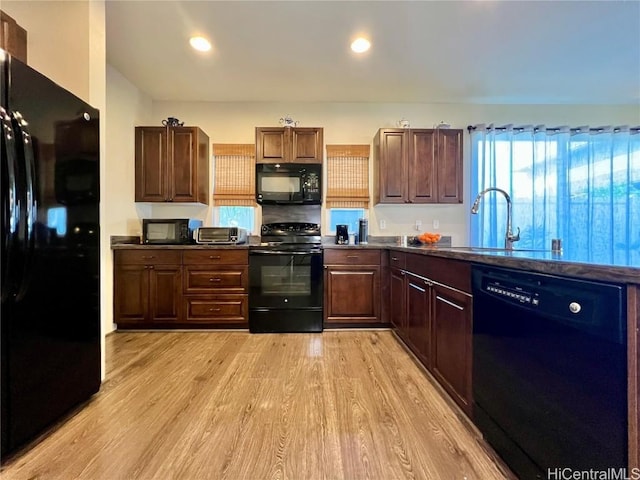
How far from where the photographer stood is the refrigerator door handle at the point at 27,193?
1286mm

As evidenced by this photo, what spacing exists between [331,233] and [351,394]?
2.19 m

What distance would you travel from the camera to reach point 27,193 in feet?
4.26

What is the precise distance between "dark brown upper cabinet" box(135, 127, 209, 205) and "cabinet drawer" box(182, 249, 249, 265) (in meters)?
0.68

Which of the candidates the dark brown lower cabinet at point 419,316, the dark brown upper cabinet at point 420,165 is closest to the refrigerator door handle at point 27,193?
the dark brown lower cabinet at point 419,316

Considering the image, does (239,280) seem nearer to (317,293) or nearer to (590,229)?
(317,293)

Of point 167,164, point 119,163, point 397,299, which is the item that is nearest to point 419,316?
point 397,299

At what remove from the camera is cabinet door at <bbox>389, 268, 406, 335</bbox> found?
8.88 ft

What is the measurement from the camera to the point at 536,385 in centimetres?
107

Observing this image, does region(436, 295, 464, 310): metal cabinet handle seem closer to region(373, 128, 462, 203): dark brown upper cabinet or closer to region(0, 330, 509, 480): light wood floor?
region(0, 330, 509, 480): light wood floor

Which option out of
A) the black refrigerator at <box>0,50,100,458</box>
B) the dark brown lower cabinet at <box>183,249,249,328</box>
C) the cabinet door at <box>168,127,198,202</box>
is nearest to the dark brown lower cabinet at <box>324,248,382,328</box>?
the dark brown lower cabinet at <box>183,249,249,328</box>

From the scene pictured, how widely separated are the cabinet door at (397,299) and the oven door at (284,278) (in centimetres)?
72

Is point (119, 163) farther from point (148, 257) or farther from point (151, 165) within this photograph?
point (148, 257)

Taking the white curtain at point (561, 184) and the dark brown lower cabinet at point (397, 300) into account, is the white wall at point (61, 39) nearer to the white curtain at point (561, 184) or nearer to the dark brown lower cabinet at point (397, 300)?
the dark brown lower cabinet at point (397, 300)

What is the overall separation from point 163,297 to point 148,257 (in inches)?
16.9
